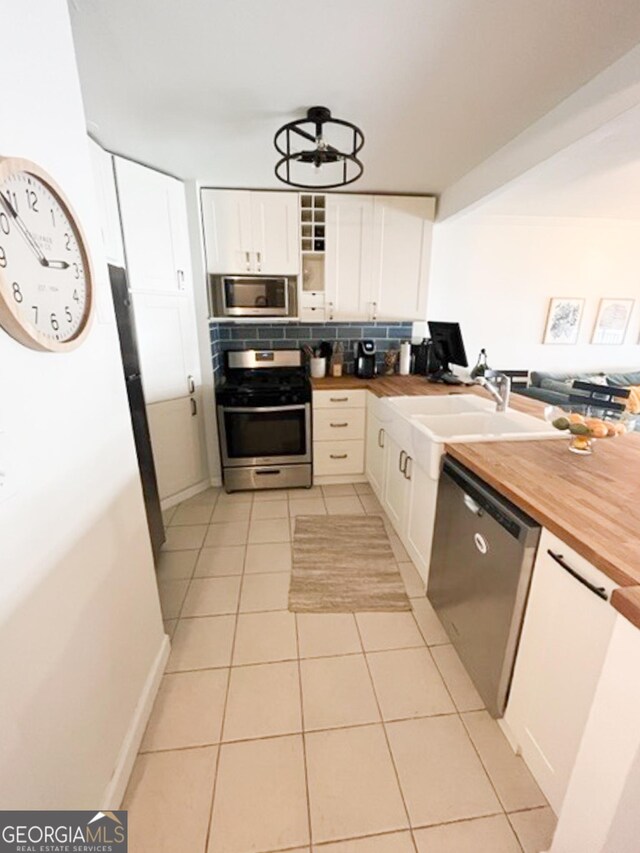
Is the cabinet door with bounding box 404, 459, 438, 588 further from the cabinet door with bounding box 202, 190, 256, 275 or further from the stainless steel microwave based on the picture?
the cabinet door with bounding box 202, 190, 256, 275

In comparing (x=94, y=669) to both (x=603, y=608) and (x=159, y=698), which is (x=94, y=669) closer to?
(x=159, y=698)

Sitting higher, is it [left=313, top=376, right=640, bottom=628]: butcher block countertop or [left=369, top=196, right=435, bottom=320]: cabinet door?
[left=369, top=196, right=435, bottom=320]: cabinet door

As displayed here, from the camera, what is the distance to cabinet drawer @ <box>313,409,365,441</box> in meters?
3.02

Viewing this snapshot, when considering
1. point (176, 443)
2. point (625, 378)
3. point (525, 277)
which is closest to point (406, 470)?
point (176, 443)

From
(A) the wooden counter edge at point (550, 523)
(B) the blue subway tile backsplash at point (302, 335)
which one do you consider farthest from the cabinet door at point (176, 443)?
(A) the wooden counter edge at point (550, 523)

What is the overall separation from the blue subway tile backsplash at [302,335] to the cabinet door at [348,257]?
290 mm

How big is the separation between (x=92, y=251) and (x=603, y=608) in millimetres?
1716

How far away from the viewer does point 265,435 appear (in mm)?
2982

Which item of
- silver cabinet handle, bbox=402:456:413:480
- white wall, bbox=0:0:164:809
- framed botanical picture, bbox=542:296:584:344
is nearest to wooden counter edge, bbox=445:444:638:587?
silver cabinet handle, bbox=402:456:413:480

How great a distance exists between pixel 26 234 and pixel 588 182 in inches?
136

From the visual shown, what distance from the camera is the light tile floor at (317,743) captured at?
1.07 metres

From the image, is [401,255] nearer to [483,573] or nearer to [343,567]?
[343,567]

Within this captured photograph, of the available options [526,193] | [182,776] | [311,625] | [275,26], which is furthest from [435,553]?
[526,193]

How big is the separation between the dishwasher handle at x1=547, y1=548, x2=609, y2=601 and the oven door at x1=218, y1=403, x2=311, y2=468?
84.6 inches
